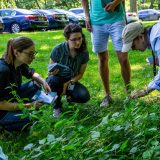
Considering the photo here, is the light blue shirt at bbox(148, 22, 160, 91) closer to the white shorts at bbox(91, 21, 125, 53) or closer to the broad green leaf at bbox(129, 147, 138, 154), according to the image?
the broad green leaf at bbox(129, 147, 138, 154)

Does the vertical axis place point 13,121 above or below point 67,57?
below

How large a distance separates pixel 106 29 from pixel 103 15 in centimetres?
16

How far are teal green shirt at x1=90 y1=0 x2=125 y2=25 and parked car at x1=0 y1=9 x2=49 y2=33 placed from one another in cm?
1585

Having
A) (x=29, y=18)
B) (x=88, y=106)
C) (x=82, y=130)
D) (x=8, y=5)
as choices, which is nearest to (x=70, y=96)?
(x=88, y=106)

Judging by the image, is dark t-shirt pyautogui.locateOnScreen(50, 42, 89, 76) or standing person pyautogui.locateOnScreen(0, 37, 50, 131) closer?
standing person pyautogui.locateOnScreen(0, 37, 50, 131)

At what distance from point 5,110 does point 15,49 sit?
58 cm

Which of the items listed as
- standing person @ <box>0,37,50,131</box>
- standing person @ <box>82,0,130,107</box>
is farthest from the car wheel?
standing person @ <box>0,37,50,131</box>

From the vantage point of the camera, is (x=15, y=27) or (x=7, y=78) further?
(x=15, y=27)

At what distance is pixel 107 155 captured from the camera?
7.63ft

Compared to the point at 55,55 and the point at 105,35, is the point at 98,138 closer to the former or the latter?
the point at 55,55

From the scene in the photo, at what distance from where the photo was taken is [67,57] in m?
4.59

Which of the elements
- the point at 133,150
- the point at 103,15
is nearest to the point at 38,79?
the point at 103,15

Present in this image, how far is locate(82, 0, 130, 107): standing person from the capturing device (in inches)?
180

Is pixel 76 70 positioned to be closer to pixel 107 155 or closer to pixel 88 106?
pixel 88 106
